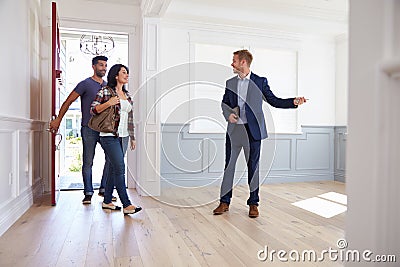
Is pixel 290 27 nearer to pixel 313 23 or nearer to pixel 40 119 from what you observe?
pixel 313 23

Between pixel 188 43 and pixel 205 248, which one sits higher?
pixel 188 43

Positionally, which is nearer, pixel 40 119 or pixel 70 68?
pixel 40 119

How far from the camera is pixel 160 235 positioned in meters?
2.08

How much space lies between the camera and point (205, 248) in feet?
6.07

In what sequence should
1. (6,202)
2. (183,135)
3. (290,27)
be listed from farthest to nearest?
(290,27) < (183,135) < (6,202)

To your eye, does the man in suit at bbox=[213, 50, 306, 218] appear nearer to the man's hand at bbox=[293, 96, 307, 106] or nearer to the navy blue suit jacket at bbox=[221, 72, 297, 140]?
the navy blue suit jacket at bbox=[221, 72, 297, 140]

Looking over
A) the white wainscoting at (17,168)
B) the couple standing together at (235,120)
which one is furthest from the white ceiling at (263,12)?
the white wainscoting at (17,168)

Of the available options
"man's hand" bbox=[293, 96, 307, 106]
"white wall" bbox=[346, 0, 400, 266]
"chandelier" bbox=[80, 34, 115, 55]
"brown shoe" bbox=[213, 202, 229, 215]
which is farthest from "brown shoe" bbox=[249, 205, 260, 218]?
"chandelier" bbox=[80, 34, 115, 55]

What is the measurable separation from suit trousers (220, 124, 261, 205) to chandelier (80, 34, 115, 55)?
297 centimetres

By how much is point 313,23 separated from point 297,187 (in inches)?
85.5

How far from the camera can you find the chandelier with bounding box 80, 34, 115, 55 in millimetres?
4703

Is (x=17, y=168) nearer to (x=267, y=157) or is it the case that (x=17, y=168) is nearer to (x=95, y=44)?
(x=95, y=44)

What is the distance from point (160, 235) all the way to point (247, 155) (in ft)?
3.33

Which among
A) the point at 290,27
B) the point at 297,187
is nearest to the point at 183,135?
the point at 297,187
